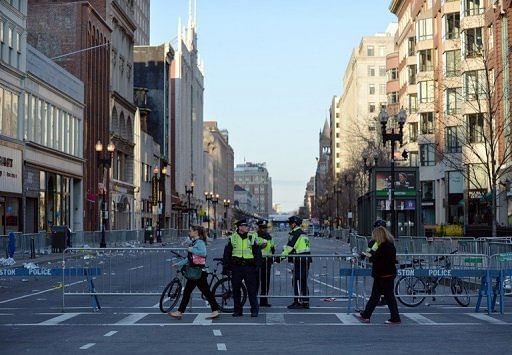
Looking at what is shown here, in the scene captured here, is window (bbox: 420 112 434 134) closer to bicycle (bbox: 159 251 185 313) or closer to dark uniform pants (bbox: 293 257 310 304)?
dark uniform pants (bbox: 293 257 310 304)

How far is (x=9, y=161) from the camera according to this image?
52.5m

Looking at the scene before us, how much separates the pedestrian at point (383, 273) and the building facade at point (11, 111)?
38.0m

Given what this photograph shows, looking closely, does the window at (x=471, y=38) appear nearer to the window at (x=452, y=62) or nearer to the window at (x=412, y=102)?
the window at (x=452, y=62)

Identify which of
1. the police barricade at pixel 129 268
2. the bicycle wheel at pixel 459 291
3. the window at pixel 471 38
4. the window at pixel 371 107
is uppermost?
the window at pixel 371 107

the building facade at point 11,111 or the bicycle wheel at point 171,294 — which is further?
the building facade at point 11,111

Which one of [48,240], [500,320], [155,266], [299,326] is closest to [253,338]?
[299,326]

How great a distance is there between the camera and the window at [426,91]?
7881cm

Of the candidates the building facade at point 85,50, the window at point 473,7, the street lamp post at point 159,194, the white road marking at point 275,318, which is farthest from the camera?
→ the street lamp post at point 159,194

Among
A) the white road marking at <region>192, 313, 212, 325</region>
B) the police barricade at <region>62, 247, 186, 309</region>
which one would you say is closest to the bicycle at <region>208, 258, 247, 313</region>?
the white road marking at <region>192, 313, 212, 325</region>

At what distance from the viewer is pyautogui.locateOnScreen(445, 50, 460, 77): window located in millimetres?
67350

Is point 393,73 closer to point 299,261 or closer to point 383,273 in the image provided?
point 299,261

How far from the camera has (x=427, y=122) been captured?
3115 inches

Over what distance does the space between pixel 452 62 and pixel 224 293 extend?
54015 millimetres

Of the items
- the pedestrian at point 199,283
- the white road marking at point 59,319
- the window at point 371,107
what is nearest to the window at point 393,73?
the window at point 371,107
